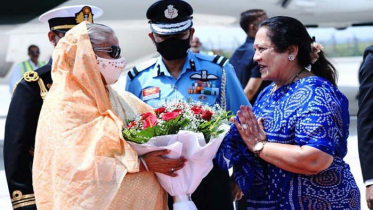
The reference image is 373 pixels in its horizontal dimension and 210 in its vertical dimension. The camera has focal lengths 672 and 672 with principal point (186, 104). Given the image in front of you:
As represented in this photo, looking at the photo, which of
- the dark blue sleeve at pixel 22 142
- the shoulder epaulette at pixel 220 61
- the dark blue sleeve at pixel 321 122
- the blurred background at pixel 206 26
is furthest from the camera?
the blurred background at pixel 206 26

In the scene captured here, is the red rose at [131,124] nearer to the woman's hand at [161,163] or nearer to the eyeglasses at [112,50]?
the woman's hand at [161,163]

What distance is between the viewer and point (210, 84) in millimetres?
3686

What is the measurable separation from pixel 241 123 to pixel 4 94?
1130 centimetres

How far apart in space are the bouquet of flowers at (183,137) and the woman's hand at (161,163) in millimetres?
23

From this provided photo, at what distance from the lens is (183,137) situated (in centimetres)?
280

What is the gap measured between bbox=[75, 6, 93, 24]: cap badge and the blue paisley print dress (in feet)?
3.76

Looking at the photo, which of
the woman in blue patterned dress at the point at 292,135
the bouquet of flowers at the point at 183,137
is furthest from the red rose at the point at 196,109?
the woman in blue patterned dress at the point at 292,135

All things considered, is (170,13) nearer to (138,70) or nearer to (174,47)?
(174,47)

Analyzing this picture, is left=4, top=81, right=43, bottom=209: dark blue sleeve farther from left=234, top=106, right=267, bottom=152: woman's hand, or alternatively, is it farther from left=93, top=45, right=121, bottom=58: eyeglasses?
left=234, top=106, right=267, bottom=152: woman's hand

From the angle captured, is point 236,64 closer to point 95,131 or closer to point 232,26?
point 95,131

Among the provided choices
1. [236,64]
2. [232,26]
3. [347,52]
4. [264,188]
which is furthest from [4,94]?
[264,188]

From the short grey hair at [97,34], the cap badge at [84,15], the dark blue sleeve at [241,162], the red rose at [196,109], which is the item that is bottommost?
the dark blue sleeve at [241,162]

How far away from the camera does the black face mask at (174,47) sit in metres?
3.60

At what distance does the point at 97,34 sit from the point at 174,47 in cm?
74
